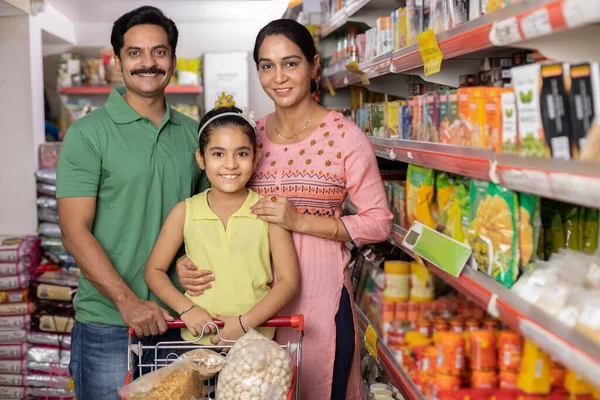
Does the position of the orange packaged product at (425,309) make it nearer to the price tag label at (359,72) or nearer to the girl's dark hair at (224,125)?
the girl's dark hair at (224,125)

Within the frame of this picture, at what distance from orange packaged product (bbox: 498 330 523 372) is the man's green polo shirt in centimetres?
127

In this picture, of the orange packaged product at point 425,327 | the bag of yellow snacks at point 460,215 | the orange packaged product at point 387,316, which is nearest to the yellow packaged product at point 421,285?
the orange packaged product at point 387,316

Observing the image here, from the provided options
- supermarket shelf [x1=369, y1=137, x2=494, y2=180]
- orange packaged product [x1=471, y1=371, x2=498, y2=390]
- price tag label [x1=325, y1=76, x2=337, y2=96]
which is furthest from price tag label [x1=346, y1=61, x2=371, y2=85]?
orange packaged product [x1=471, y1=371, x2=498, y2=390]

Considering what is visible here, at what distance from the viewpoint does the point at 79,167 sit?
258 centimetres

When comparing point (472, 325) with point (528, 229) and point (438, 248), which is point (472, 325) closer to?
point (438, 248)

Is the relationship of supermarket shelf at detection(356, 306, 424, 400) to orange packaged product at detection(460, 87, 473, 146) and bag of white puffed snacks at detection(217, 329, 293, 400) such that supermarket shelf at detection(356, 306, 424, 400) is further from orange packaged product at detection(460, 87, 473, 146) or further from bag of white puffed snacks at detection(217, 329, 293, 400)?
orange packaged product at detection(460, 87, 473, 146)

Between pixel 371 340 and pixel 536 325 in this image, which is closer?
pixel 536 325

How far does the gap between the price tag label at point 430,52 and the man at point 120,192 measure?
39.3 inches

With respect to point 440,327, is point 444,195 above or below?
above

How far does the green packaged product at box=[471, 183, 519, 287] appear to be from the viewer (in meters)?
2.01

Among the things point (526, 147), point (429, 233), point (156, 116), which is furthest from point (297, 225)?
point (526, 147)

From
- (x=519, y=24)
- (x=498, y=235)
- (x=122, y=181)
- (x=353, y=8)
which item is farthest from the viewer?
(x=353, y=8)

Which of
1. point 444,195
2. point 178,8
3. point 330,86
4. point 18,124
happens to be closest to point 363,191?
point 444,195

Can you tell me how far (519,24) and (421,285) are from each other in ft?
5.70
